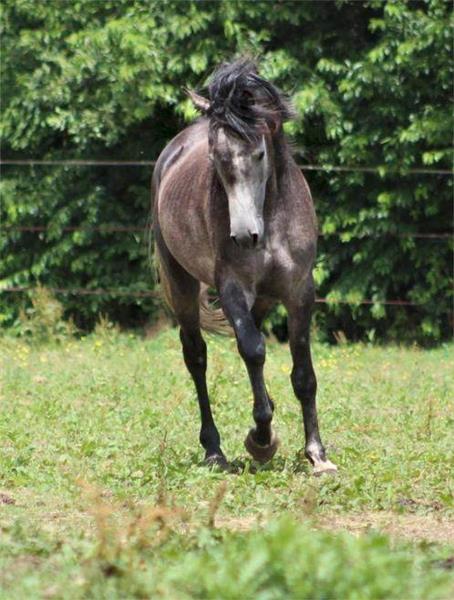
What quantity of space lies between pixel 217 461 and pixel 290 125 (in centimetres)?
727

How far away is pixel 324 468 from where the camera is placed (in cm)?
785

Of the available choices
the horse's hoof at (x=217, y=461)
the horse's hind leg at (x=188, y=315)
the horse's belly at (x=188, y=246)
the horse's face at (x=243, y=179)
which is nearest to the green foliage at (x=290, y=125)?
the horse's hind leg at (x=188, y=315)

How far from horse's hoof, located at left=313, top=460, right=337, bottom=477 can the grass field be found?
0.24 feet

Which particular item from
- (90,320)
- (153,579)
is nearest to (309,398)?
(153,579)

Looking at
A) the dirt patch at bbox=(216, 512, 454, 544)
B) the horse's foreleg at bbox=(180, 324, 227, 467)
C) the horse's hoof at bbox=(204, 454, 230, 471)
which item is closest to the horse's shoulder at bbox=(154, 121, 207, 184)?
the horse's foreleg at bbox=(180, 324, 227, 467)

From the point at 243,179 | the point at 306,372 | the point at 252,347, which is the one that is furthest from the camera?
the point at 306,372

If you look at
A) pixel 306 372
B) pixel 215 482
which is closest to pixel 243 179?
pixel 306 372

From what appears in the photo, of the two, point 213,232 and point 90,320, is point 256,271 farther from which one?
point 90,320

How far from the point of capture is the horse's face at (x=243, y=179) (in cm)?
755

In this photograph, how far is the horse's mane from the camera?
772 cm

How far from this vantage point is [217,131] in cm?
777

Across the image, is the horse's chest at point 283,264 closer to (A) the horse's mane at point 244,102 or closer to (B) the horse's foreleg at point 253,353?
(B) the horse's foreleg at point 253,353

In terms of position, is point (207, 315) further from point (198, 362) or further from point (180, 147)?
point (180, 147)

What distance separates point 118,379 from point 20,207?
489 cm
